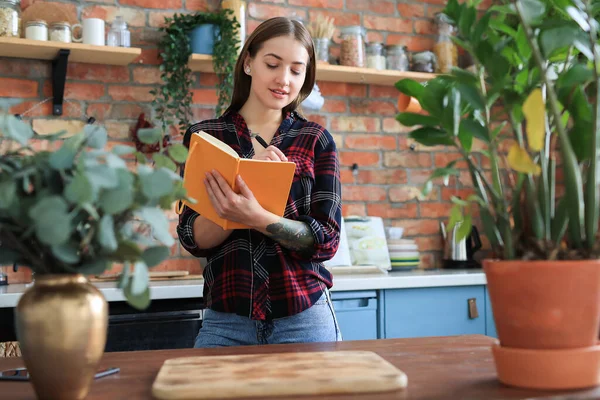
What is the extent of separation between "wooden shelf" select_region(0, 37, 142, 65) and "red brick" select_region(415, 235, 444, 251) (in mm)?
1688

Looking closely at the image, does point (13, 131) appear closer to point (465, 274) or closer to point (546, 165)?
point (546, 165)

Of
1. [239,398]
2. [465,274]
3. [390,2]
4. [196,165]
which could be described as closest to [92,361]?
[239,398]

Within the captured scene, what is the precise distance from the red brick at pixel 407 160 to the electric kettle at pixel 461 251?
1.30 feet

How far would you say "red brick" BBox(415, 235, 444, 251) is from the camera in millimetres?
3396

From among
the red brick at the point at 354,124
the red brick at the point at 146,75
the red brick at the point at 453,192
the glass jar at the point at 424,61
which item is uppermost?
the glass jar at the point at 424,61

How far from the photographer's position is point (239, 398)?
79 centimetres

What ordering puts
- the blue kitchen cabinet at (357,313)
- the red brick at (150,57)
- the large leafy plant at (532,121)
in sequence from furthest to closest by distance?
1. the red brick at (150,57)
2. the blue kitchen cabinet at (357,313)
3. the large leafy plant at (532,121)

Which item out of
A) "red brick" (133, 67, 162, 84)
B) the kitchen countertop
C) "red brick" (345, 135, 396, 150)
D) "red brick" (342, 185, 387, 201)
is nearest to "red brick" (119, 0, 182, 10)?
"red brick" (133, 67, 162, 84)

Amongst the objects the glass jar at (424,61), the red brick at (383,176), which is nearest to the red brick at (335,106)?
the red brick at (383,176)

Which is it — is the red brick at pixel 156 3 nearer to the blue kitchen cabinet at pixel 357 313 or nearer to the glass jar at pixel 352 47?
the glass jar at pixel 352 47

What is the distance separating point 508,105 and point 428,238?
2.64m

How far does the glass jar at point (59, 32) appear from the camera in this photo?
2.64m

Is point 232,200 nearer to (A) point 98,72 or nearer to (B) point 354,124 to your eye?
(A) point 98,72

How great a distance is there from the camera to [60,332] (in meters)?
0.73
